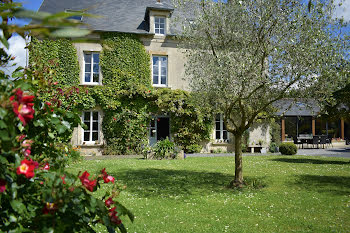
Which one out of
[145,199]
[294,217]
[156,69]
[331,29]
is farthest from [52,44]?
[294,217]

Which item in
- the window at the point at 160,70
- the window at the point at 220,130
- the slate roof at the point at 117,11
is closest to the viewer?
the slate roof at the point at 117,11

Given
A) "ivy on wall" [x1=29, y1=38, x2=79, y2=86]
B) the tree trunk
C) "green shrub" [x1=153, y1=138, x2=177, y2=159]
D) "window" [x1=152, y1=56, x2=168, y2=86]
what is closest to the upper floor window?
"ivy on wall" [x1=29, y1=38, x2=79, y2=86]

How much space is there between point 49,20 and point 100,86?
16845 millimetres

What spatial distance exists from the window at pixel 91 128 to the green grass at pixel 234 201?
731 cm

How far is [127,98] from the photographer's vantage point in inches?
690

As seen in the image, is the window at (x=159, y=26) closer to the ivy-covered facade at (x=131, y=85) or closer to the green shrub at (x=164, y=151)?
the ivy-covered facade at (x=131, y=85)

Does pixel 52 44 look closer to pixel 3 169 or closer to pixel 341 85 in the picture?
pixel 341 85

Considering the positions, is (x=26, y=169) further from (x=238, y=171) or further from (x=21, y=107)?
(x=238, y=171)

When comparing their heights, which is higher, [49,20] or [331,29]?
[331,29]

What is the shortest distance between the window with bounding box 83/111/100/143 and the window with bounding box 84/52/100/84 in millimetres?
2056

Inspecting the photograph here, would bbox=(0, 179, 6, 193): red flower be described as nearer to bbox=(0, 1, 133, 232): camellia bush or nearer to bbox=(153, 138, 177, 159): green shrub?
bbox=(0, 1, 133, 232): camellia bush

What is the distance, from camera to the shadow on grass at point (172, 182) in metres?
7.41

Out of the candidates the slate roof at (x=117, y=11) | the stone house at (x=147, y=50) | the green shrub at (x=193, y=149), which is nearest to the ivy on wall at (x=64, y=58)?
the stone house at (x=147, y=50)

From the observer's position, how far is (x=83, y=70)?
57.5 ft
